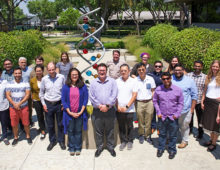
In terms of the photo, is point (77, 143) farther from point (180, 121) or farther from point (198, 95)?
point (198, 95)

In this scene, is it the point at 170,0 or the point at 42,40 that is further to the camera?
the point at 170,0

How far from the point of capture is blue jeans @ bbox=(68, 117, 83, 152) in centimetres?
438

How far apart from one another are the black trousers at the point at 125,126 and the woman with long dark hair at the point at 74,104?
710mm

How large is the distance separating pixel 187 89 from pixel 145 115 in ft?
3.39

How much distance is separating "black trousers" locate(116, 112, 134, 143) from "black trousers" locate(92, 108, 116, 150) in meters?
0.22

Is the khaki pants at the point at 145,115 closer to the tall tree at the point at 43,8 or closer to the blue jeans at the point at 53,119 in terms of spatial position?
the blue jeans at the point at 53,119

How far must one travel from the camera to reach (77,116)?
427 cm

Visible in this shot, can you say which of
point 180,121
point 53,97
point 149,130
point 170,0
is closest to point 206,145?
point 180,121

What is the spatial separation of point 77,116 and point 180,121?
6.85 ft

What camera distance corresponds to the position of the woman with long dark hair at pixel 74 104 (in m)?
4.21

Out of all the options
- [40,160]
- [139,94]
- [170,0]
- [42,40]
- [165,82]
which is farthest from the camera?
[170,0]

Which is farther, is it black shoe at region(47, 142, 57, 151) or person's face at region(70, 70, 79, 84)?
black shoe at region(47, 142, 57, 151)

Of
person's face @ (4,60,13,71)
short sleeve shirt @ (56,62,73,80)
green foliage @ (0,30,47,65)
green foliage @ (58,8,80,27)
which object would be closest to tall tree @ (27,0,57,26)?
green foliage @ (58,8,80,27)

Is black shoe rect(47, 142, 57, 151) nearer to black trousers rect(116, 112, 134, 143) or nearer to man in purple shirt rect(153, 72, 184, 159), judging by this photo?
black trousers rect(116, 112, 134, 143)
